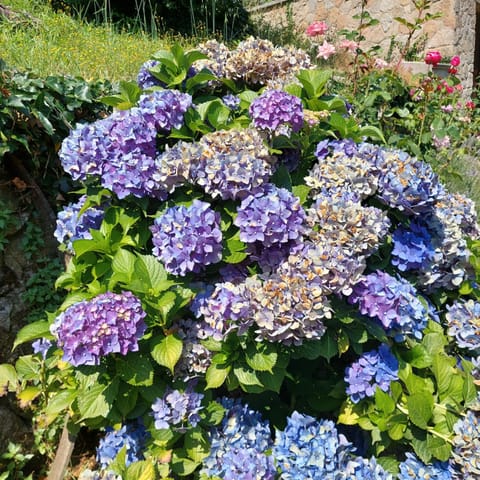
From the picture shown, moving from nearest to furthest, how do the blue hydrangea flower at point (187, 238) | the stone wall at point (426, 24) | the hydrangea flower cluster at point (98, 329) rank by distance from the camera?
the hydrangea flower cluster at point (98, 329)
the blue hydrangea flower at point (187, 238)
the stone wall at point (426, 24)

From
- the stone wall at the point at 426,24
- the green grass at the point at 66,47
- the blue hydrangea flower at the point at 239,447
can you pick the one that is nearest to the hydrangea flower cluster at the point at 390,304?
the blue hydrangea flower at the point at 239,447

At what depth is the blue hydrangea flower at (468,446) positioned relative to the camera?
1.34 m

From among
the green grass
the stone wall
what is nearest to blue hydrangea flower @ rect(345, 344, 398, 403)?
the green grass

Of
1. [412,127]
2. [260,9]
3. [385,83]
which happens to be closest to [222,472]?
[412,127]

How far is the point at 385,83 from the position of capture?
12.8 ft

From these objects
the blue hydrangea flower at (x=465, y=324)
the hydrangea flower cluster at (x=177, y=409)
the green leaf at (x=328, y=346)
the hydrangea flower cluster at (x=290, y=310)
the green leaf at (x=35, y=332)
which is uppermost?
the hydrangea flower cluster at (x=290, y=310)

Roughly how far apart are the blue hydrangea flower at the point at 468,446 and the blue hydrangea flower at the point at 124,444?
3.28ft

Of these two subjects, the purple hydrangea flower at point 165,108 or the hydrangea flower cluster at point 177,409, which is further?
the purple hydrangea flower at point 165,108

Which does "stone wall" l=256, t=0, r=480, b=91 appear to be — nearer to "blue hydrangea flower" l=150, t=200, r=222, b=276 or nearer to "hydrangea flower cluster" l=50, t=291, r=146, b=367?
"blue hydrangea flower" l=150, t=200, r=222, b=276

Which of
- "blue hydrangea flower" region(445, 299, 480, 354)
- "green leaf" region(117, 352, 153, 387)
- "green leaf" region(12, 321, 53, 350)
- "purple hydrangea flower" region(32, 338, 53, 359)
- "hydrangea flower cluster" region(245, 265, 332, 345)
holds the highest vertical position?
"hydrangea flower cluster" region(245, 265, 332, 345)

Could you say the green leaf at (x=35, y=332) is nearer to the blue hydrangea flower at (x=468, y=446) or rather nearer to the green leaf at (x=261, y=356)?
the green leaf at (x=261, y=356)

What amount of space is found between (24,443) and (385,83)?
3567 mm

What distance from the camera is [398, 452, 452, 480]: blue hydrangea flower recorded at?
1.40 meters

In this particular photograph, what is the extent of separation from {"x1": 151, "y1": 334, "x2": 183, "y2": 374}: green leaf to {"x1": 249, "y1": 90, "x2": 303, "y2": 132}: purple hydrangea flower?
766 mm
